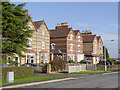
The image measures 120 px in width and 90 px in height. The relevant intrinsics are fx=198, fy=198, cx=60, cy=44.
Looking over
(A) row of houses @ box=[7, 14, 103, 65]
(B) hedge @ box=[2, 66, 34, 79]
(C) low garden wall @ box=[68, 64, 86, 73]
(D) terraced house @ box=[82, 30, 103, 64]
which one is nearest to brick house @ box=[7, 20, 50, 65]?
(A) row of houses @ box=[7, 14, 103, 65]

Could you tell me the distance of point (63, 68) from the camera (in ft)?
115

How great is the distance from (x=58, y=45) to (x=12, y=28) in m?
35.4

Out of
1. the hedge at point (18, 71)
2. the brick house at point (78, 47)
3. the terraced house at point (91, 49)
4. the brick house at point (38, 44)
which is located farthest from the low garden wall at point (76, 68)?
the terraced house at point (91, 49)

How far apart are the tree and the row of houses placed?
9.68 metres

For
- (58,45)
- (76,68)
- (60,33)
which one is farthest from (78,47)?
(76,68)

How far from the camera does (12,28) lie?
2389 centimetres

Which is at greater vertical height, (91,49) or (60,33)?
(60,33)

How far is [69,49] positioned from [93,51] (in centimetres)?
1582

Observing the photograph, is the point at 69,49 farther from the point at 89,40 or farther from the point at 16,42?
the point at 16,42

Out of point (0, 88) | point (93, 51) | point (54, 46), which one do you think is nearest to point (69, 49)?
point (54, 46)

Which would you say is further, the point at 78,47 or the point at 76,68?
the point at 78,47

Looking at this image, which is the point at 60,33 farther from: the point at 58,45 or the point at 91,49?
the point at 91,49

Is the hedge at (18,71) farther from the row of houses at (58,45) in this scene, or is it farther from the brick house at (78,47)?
the brick house at (78,47)

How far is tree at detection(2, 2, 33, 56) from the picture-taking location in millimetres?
23595
